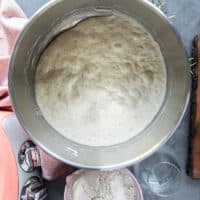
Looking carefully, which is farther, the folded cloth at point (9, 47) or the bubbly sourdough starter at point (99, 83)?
the folded cloth at point (9, 47)

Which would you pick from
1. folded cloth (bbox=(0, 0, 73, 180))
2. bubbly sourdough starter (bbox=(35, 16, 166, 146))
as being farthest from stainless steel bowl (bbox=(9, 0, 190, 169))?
folded cloth (bbox=(0, 0, 73, 180))

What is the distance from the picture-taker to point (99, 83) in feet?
2.21

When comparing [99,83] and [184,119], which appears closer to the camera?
[99,83]

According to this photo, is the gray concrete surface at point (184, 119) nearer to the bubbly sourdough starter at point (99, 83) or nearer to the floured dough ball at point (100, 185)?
the floured dough ball at point (100, 185)

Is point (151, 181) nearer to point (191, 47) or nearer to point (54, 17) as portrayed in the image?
point (191, 47)

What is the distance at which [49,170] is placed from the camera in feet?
2.77

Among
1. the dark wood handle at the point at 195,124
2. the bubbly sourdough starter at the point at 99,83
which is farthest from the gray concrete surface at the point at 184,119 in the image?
the bubbly sourdough starter at the point at 99,83

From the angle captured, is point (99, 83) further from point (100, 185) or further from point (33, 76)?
point (100, 185)

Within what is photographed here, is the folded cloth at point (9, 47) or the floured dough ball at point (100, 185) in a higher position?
the folded cloth at point (9, 47)

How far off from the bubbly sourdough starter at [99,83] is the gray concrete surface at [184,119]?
237 mm

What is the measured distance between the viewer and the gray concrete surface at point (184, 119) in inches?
35.2

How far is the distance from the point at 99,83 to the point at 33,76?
0.10 meters

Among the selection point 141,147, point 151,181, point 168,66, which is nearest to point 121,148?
point 141,147

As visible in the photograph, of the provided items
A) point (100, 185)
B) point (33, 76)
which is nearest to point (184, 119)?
point (100, 185)
